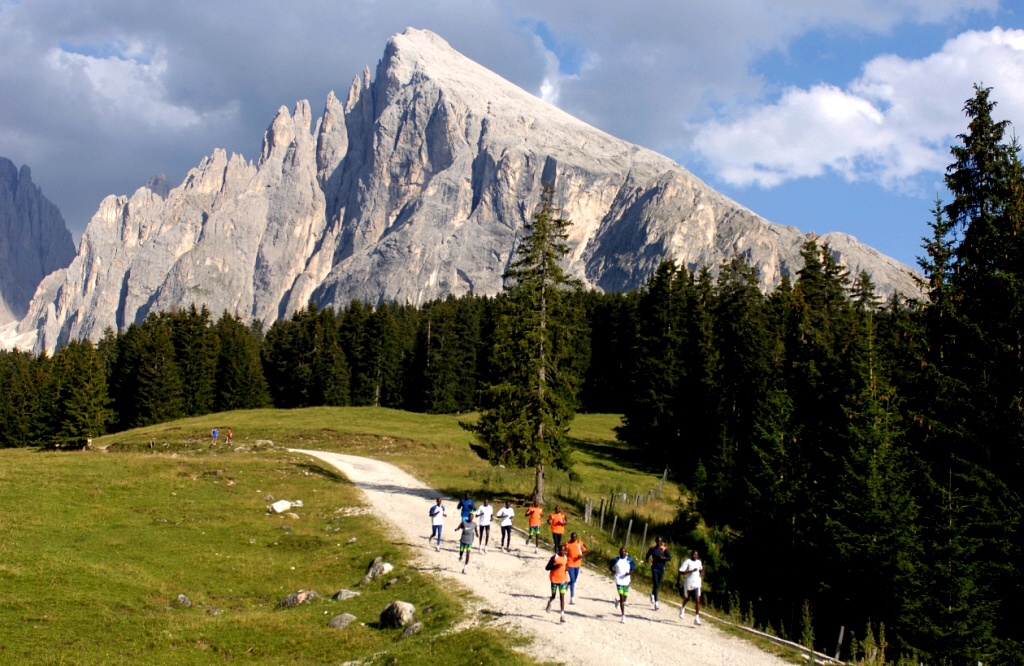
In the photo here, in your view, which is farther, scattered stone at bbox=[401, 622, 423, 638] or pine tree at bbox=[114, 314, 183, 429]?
pine tree at bbox=[114, 314, 183, 429]

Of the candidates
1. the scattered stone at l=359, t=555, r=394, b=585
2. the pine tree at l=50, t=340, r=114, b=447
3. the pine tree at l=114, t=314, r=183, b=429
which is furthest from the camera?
the pine tree at l=114, t=314, r=183, b=429

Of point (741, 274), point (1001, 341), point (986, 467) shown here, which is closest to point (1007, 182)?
point (1001, 341)

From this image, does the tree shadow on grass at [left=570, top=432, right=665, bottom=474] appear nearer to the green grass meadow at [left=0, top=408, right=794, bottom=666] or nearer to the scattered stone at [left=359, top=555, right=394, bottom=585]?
the green grass meadow at [left=0, top=408, right=794, bottom=666]

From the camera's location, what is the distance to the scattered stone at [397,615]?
20.6m

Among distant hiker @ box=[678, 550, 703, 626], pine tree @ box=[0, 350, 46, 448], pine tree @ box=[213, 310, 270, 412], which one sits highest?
pine tree @ box=[213, 310, 270, 412]

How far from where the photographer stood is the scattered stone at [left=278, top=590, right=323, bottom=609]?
78.0ft

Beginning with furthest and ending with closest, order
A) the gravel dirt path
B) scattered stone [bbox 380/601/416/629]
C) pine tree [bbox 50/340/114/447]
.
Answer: pine tree [bbox 50/340/114/447] → scattered stone [bbox 380/601/416/629] → the gravel dirt path

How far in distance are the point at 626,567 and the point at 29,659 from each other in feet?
48.1

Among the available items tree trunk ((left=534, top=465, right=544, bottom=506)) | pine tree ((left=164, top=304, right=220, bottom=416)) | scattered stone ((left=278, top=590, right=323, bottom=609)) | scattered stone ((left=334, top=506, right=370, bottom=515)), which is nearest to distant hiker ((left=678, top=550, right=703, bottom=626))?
scattered stone ((left=278, top=590, right=323, bottom=609))

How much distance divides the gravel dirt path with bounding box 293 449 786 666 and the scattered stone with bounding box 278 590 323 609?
3.96 m

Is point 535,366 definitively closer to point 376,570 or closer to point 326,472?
point 376,570

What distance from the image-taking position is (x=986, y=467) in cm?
2588

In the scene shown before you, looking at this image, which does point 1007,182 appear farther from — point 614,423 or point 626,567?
point 614,423

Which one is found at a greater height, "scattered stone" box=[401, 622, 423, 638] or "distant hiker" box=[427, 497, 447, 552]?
"distant hiker" box=[427, 497, 447, 552]
